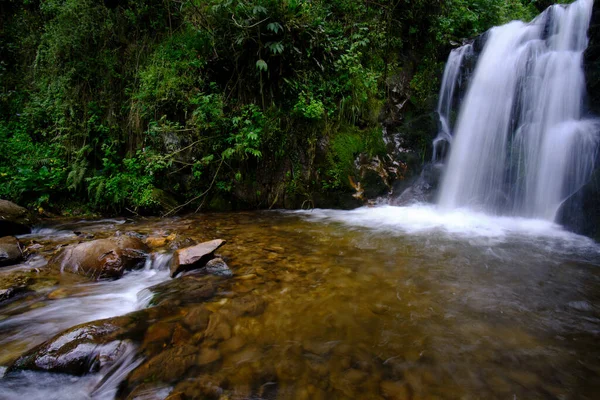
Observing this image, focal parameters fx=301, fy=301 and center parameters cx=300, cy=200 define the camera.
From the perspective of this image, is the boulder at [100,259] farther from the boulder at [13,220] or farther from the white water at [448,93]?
Result: the white water at [448,93]

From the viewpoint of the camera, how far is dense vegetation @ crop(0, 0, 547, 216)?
5633 millimetres

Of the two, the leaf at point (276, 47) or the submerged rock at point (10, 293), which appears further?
the leaf at point (276, 47)

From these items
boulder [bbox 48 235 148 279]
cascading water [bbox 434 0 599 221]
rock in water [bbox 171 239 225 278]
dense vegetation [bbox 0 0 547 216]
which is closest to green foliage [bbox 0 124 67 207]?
dense vegetation [bbox 0 0 547 216]

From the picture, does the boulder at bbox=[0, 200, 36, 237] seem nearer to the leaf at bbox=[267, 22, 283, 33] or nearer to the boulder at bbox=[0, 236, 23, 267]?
the boulder at bbox=[0, 236, 23, 267]

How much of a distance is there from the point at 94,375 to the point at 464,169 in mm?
6338

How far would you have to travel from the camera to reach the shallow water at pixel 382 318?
1628 millimetres

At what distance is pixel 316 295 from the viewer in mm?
2584

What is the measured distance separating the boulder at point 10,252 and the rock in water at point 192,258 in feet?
6.01

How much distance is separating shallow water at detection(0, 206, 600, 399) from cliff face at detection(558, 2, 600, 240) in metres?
0.26

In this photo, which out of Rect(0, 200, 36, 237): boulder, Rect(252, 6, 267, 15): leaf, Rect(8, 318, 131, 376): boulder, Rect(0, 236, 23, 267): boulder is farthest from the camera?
Rect(252, 6, 267, 15): leaf

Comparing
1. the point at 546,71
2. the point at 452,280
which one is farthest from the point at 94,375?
the point at 546,71

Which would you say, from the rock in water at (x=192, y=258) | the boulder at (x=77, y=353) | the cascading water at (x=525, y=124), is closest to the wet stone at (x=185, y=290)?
the rock in water at (x=192, y=258)

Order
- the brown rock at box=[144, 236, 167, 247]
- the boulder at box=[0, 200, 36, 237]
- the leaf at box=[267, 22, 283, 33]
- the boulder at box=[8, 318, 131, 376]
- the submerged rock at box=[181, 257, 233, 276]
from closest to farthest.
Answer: the boulder at box=[8, 318, 131, 376] < the submerged rock at box=[181, 257, 233, 276] < the brown rock at box=[144, 236, 167, 247] < the boulder at box=[0, 200, 36, 237] < the leaf at box=[267, 22, 283, 33]

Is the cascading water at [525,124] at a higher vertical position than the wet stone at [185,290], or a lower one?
higher
